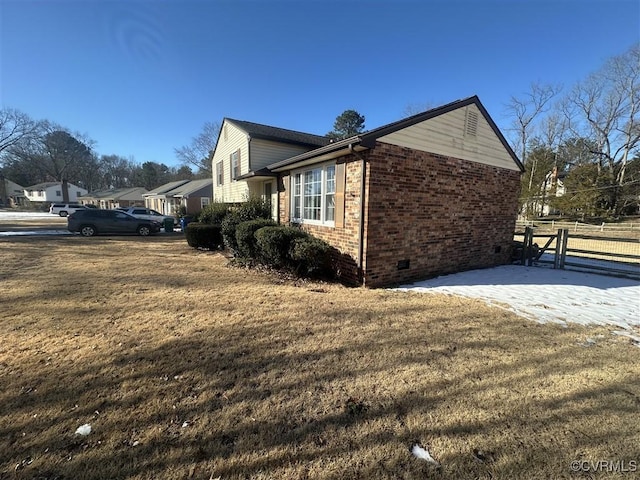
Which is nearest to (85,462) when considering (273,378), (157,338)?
(273,378)

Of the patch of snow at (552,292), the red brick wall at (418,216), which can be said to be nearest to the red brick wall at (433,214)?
the red brick wall at (418,216)

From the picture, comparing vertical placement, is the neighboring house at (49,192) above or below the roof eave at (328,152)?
above

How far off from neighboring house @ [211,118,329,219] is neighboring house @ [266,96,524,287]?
4.08 m

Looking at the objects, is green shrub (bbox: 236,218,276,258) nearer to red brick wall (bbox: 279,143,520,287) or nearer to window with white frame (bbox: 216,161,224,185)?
red brick wall (bbox: 279,143,520,287)

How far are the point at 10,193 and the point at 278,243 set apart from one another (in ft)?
320

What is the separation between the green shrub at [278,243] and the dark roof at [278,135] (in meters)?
8.02

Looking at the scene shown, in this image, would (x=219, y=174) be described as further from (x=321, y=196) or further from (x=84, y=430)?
(x=84, y=430)

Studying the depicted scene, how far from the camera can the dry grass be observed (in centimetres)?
197

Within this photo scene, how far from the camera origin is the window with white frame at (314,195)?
7512 millimetres

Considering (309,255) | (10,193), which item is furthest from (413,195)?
(10,193)

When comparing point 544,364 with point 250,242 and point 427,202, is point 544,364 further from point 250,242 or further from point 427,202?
point 250,242

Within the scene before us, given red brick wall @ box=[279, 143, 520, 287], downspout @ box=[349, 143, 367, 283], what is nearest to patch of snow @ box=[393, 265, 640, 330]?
red brick wall @ box=[279, 143, 520, 287]

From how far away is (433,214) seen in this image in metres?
7.41

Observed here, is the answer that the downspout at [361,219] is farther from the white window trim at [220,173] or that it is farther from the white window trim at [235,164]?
the white window trim at [220,173]
